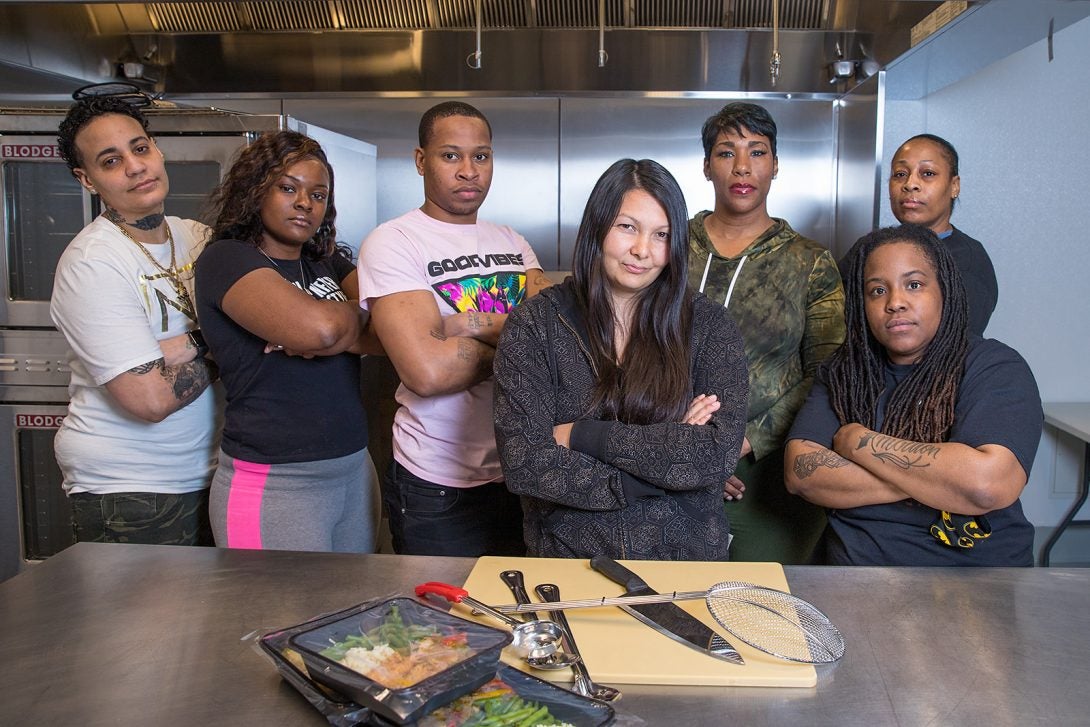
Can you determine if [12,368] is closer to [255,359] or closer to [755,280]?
[255,359]

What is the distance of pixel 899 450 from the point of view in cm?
168

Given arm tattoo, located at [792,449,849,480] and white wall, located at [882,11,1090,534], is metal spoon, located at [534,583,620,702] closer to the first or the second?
arm tattoo, located at [792,449,849,480]

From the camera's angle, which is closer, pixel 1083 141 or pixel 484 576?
pixel 484 576

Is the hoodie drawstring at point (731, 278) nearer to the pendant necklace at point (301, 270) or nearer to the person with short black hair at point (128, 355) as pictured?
the pendant necklace at point (301, 270)

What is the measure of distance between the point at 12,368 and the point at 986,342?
2.71 meters

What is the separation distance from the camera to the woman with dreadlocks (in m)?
1.65

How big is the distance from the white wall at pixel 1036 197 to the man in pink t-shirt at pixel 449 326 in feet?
8.37

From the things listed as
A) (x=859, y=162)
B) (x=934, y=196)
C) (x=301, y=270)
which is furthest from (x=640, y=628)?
(x=859, y=162)

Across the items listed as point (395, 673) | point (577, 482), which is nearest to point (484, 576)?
point (577, 482)

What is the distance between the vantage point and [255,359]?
2.00 metres

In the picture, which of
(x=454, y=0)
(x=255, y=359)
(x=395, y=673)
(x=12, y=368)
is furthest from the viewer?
(x=454, y=0)

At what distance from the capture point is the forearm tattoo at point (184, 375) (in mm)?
1998

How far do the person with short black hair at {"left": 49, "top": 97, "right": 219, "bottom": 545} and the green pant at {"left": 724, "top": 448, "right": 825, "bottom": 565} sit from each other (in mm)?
1282

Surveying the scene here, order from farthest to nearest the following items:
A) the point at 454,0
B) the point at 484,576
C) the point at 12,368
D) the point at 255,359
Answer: the point at 454,0 < the point at 12,368 < the point at 255,359 < the point at 484,576
